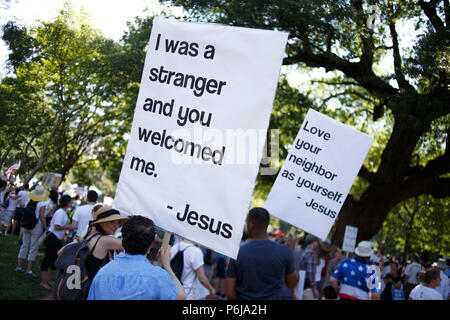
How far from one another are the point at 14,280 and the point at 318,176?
6.18 meters

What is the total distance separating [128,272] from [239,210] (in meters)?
1.07

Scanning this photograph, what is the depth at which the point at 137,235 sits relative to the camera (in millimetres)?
3273

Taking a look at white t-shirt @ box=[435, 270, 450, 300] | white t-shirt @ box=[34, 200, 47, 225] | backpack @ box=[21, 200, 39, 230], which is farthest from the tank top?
white t-shirt @ box=[435, 270, 450, 300]

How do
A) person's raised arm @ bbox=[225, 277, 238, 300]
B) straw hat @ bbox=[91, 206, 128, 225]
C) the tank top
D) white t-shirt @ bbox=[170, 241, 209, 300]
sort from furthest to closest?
white t-shirt @ bbox=[170, 241, 209, 300] < straw hat @ bbox=[91, 206, 128, 225] < the tank top < person's raised arm @ bbox=[225, 277, 238, 300]

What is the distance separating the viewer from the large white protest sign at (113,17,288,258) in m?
3.83

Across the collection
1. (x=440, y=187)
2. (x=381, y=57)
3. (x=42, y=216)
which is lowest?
(x=42, y=216)

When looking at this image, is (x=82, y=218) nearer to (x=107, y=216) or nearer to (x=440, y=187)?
(x=107, y=216)

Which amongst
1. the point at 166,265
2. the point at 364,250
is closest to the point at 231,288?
the point at 166,265

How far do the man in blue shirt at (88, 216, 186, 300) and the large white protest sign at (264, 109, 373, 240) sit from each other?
457 centimetres

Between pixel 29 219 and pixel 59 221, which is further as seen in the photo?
pixel 29 219

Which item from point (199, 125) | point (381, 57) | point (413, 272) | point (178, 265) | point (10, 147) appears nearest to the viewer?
point (199, 125)

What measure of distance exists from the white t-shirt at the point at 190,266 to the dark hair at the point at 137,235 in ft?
10.5

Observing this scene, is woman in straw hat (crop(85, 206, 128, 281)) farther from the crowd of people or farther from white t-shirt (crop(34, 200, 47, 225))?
white t-shirt (crop(34, 200, 47, 225))

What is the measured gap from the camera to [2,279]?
916 centimetres
